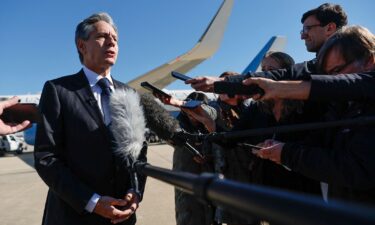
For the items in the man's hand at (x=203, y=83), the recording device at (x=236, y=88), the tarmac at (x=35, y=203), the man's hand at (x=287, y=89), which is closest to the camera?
the man's hand at (x=287, y=89)

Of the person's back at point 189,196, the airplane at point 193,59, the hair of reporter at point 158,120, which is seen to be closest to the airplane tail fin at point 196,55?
the airplane at point 193,59

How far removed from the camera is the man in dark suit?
1.61 meters

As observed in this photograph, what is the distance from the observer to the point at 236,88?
1498 mm

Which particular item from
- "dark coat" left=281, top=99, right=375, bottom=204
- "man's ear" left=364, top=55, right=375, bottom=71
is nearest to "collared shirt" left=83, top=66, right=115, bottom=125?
"dark coat" left=281, top=99, right=375, bottom=204

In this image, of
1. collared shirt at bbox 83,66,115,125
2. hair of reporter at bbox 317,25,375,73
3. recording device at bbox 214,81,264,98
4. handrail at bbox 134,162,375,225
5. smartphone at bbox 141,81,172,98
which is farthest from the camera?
smartphone at bbox 141,81,172,98

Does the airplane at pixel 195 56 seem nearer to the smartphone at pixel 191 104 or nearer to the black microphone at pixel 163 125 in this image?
the smartphone at pixel 191 104

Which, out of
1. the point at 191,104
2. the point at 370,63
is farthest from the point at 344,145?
the point at 191,104

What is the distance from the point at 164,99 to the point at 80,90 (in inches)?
19.5

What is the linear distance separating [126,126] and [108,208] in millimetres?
385

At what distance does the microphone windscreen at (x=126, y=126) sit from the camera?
163 centimetres

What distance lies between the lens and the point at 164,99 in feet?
6.82

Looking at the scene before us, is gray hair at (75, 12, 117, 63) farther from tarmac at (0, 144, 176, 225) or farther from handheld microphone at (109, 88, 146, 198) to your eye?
tarmac at (0, 144, 176, 225)

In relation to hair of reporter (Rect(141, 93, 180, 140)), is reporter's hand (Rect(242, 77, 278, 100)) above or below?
above

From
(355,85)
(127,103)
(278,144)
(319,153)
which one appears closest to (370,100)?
(355,85)
